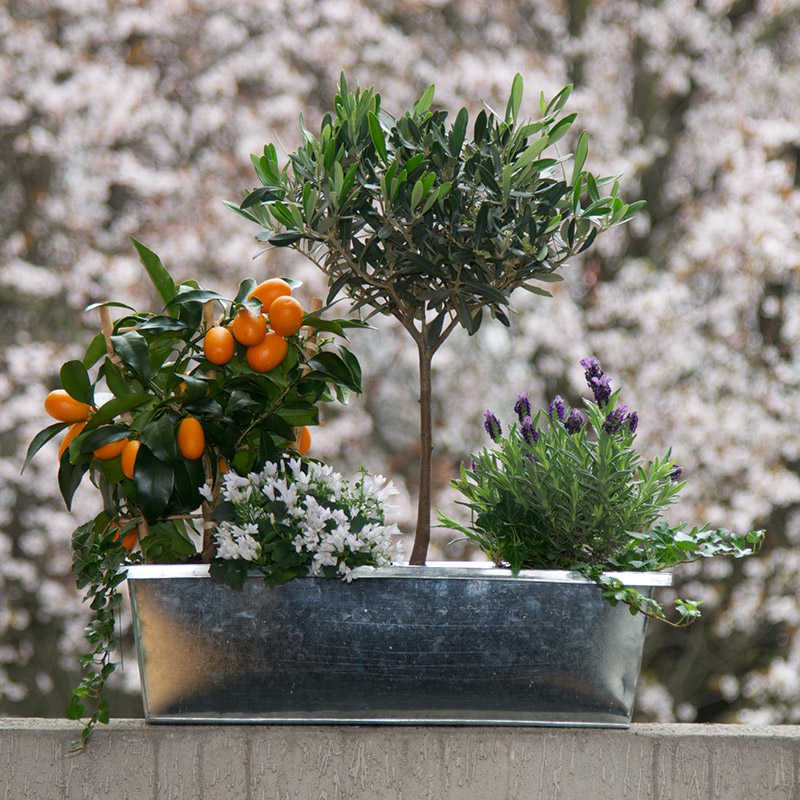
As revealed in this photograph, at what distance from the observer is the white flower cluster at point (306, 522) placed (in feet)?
3.21

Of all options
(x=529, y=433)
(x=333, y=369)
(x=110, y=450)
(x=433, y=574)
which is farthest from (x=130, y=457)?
(x=529, y=433)

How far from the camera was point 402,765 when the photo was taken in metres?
0.99

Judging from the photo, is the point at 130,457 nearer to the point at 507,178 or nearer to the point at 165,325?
the point at 165,325

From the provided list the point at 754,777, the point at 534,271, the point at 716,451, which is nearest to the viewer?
the point at 754,777

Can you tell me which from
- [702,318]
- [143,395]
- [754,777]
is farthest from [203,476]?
[702,318]

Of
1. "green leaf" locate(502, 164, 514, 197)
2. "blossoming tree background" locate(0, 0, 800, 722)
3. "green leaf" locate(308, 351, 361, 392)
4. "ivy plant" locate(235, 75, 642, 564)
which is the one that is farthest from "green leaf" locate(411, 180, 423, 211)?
"blossoming tree background" locate(0, 0, 800, 722)

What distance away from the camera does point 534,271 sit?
1106 millimetres

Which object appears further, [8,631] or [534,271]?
[8,631]

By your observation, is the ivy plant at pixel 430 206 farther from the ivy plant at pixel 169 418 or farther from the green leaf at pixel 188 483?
the green leaf at pixel 188 483

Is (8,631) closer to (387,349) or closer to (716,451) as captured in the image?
(387,349)

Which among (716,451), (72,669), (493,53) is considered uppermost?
(493,53)

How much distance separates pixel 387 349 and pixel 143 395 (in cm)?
300

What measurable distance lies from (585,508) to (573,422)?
13 centimetres

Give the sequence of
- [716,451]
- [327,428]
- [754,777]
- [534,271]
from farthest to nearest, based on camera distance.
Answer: [327,428], [716,451], [534,271], [754,777]
